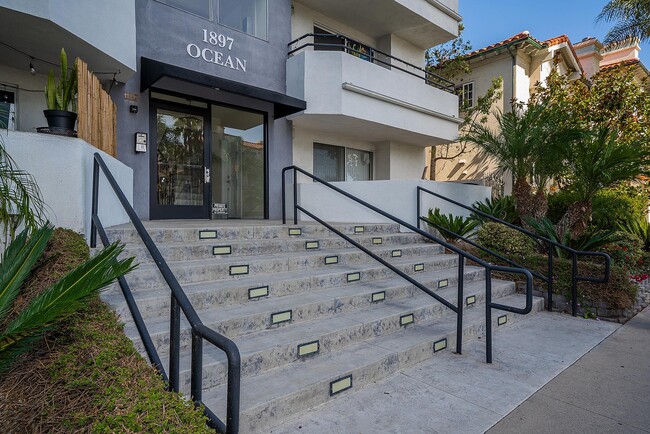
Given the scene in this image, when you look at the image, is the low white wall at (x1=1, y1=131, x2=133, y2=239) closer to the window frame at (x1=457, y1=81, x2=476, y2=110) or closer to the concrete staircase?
the concrete staircase

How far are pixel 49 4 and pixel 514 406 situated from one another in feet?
22.6

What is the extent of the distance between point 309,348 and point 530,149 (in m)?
6.54

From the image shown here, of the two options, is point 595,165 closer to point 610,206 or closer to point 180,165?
point 610,206

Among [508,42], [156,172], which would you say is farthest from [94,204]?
[508,42]

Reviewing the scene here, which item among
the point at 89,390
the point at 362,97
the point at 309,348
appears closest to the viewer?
the point at 89,390

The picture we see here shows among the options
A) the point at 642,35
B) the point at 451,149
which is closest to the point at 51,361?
the point at 451,149

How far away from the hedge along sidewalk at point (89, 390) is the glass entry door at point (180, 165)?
17.3 feet

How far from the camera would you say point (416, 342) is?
373 centimetres

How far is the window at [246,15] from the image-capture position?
7.99 m

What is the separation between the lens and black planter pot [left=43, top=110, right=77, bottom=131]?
159 inches

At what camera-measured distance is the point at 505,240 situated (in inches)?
269

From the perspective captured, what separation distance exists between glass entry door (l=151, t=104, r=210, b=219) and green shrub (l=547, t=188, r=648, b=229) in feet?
29.0

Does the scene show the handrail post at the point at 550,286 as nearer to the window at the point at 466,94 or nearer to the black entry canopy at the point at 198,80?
the black entry canopy at the point at 198,80

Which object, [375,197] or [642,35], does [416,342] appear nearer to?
[375,197]
